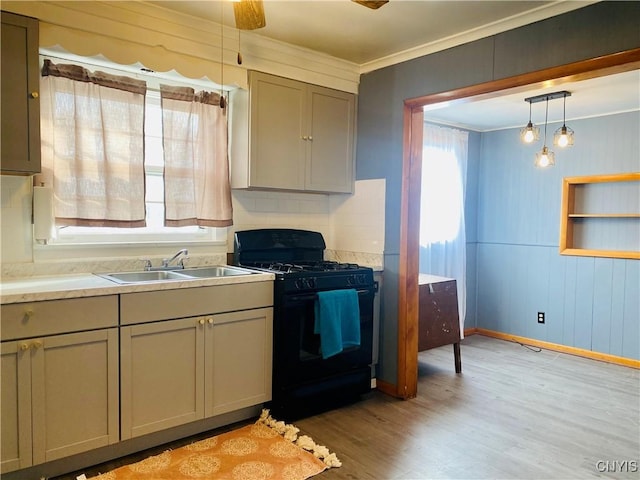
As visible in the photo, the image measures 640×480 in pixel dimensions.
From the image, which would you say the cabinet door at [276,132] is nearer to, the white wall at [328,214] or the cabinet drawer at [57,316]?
the white wall at [328,214]

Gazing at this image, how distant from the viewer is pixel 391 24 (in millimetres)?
2803

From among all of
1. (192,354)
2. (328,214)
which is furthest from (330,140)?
(192,354)

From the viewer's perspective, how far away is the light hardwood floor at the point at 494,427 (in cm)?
240

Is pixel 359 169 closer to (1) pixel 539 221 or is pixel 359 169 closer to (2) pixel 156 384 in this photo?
(2) pixel 156 384

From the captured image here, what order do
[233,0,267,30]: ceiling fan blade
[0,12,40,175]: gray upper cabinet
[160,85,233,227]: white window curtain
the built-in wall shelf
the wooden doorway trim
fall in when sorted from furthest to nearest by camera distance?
the built-in wall shelf, the wooden doorway trim, [160,85,233,227]: white window curtain, [0,12,40,175]: gray upper cabinet, [233,0,267,30]: ceiling fan blade

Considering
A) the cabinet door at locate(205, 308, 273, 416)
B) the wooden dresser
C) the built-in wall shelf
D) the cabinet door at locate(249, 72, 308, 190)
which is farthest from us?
the built-in wall shelf

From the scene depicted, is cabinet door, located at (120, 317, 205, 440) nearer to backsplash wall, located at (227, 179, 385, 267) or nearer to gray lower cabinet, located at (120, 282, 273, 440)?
gray lower cabinet, located at (120, 282, 273, 440)

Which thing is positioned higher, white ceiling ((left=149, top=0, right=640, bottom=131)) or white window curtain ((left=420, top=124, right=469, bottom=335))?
white ceiling ((left=149, top=0, right=640, bottom=131))

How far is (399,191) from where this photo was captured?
3314 mm

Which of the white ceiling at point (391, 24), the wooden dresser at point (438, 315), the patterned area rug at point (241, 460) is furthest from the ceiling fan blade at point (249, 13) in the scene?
the wooden dresser at point (438, 315)

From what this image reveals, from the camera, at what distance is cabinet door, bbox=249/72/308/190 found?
3113 millimetres

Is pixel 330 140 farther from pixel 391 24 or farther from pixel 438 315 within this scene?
pixel 438 315

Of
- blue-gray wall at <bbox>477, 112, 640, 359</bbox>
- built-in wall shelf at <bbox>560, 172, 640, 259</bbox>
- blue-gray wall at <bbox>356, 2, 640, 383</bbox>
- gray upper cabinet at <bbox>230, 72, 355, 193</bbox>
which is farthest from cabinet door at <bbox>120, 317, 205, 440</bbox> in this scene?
built-in wall shelf at <bbox>560, 172, 640, 259</bbox>

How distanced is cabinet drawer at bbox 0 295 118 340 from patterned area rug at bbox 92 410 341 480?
75 centimetres
